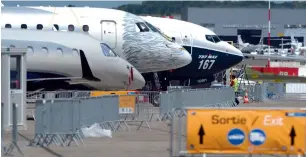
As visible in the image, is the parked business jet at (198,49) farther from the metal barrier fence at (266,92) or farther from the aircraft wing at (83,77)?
the aircraft wing at (83,77)

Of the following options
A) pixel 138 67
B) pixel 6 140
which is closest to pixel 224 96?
pixel 138 67

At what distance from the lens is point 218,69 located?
40.7 m

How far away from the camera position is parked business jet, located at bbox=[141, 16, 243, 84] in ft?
129

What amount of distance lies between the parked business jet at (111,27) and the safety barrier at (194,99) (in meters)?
2.42

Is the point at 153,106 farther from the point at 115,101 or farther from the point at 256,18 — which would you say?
the point at 256,18

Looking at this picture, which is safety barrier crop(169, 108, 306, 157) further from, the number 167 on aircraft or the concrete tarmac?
the number 167 on aircraft

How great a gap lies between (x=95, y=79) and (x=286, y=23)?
13936 cm

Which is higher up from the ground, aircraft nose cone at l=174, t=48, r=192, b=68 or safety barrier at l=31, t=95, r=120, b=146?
aircraft nose cone at l=174, t=48, r=192, b=68

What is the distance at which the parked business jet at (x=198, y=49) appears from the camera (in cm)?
3947

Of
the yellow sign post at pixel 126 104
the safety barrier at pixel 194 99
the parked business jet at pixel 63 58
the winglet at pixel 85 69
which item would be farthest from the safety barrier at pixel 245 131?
the winglet at pixel 85 69

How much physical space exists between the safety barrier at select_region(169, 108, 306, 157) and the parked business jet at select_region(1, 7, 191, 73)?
791 inches

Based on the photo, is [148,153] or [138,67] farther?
[138,67]

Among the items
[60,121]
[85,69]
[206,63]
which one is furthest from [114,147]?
[206,63]

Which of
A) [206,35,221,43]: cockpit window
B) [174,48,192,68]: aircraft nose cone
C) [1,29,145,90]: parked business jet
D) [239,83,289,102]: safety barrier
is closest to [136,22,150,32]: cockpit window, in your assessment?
[174,48,192,68]: aircraft nose cone
